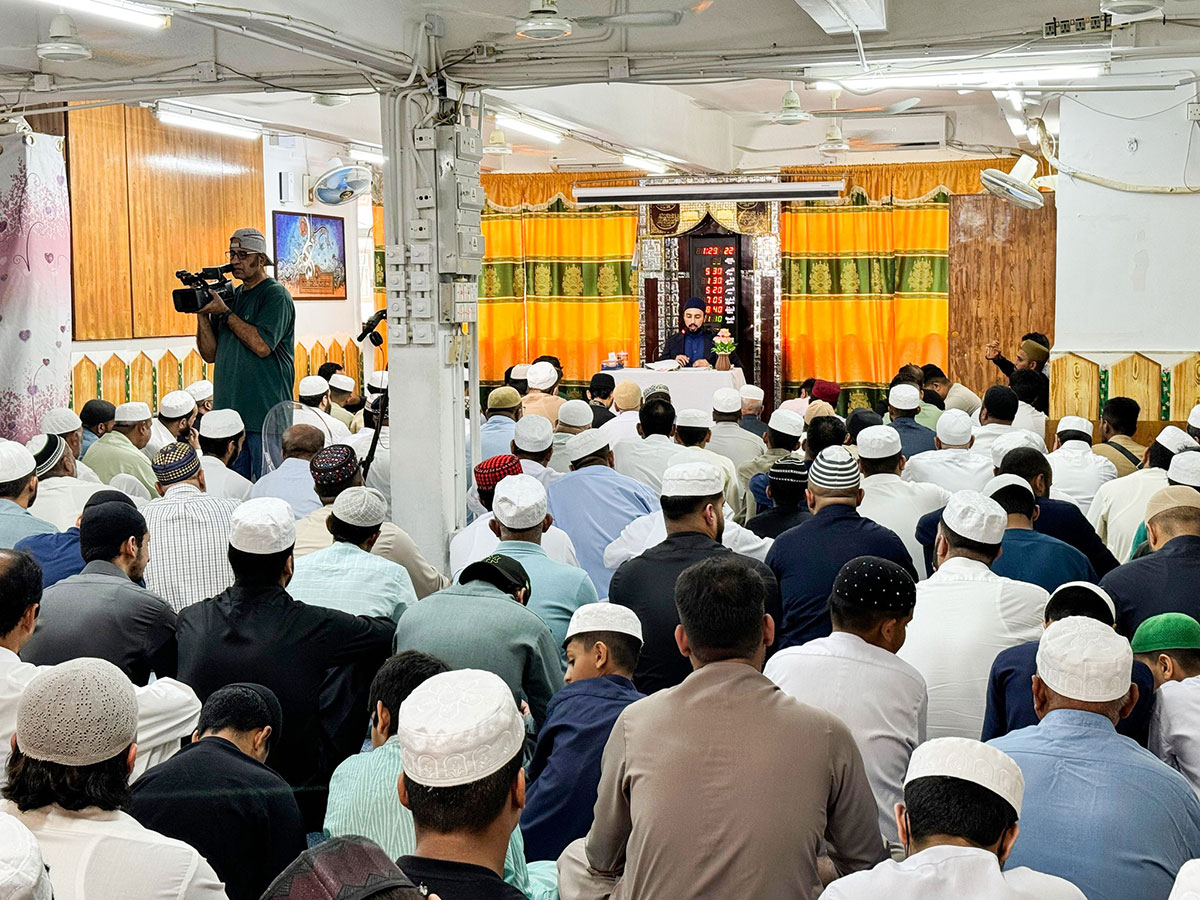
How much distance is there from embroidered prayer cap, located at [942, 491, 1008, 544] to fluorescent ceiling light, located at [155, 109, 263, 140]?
7071mm

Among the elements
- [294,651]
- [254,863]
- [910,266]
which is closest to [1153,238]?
[910,266]

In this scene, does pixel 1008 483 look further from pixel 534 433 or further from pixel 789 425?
pixel 534 433

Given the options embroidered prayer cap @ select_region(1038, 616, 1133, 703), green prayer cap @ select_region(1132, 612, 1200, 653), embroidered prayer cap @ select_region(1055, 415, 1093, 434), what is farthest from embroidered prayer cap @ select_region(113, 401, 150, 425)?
embroidered prayer cap @ select_region(1038, 616, 1133, 703)

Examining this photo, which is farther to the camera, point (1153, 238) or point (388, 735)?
point (1153, 238)

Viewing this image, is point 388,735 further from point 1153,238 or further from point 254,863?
point 1153,238

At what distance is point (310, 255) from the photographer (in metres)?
12.8

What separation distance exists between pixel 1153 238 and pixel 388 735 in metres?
7.96

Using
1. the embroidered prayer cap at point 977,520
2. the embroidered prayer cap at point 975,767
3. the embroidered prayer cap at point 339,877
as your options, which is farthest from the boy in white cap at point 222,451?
the embroidered prayer cap at point 339,877

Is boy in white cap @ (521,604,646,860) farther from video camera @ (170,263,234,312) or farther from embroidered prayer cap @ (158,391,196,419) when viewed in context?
embroidered prayer cap @ (158,391,196,419)

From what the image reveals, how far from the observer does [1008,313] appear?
13.3 m

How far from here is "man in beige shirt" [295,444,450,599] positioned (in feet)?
15.6

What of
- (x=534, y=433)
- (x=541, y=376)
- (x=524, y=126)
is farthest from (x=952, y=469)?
(x=524, y=126)

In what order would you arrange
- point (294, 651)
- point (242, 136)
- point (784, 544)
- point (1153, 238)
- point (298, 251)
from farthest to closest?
point (298, 251), point (242, 136), point (1153, 238), point (784, 544), point (294, 651)

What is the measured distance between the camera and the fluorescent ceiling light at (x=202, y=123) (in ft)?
30.8
